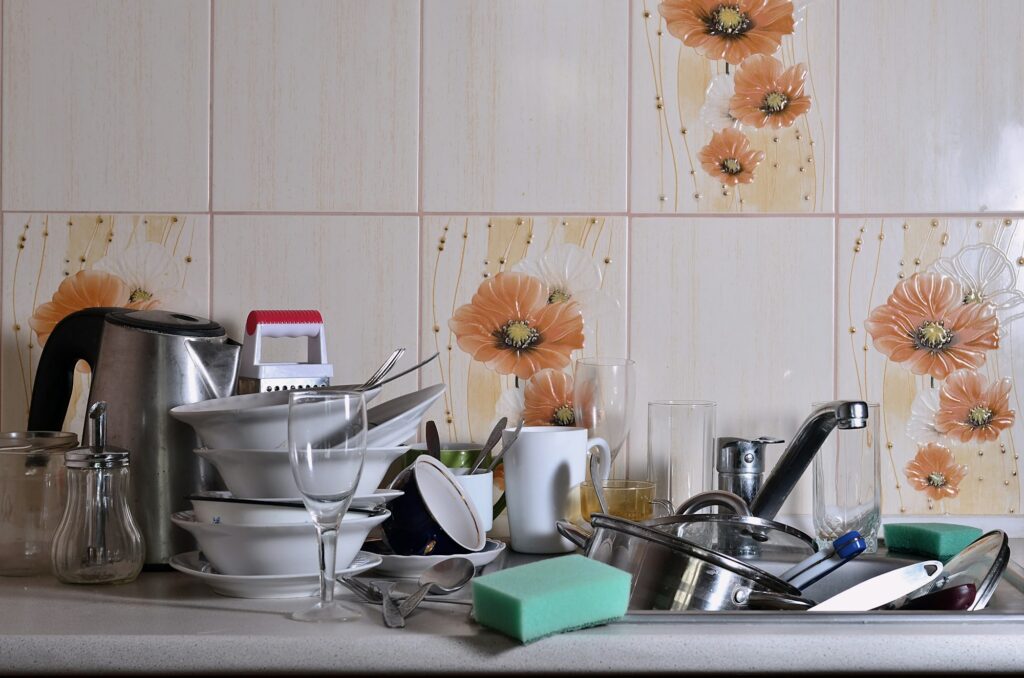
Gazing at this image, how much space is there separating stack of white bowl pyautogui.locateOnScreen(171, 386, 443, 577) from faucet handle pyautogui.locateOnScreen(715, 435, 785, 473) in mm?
407

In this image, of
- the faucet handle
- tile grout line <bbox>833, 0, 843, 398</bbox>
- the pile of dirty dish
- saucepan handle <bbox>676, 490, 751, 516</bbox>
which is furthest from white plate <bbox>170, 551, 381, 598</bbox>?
tile grout line <bbox>833, 0, 843, 398</bbox>

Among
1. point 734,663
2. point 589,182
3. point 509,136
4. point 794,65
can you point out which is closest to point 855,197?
point 794,65

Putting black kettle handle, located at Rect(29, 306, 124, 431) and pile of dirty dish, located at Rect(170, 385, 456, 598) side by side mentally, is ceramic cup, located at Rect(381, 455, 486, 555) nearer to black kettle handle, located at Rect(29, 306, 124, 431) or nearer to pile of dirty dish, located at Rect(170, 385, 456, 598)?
pile of dirty dish, located at Rect(170, 385, 456, 598)

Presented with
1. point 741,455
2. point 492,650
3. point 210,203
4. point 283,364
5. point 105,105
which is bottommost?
point 492,650

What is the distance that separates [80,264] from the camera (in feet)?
4.17

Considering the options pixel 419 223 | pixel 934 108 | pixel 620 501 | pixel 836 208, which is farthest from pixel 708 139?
pixel 620 501

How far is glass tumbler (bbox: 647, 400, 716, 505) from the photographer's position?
1213 millimetres

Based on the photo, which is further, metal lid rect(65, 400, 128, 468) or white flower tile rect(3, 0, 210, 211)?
white flower tile rect(3, 0, 210, 211)

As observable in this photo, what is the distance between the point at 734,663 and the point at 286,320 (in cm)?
66

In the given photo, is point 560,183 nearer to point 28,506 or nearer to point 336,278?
point 336,278

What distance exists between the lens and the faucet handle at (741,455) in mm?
1151

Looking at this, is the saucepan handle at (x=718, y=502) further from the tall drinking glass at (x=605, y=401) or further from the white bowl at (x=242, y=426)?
the white bowl at (x=242, y=426)

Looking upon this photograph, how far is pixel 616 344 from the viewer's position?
128cm

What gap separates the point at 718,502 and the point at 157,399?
621 millimetres
